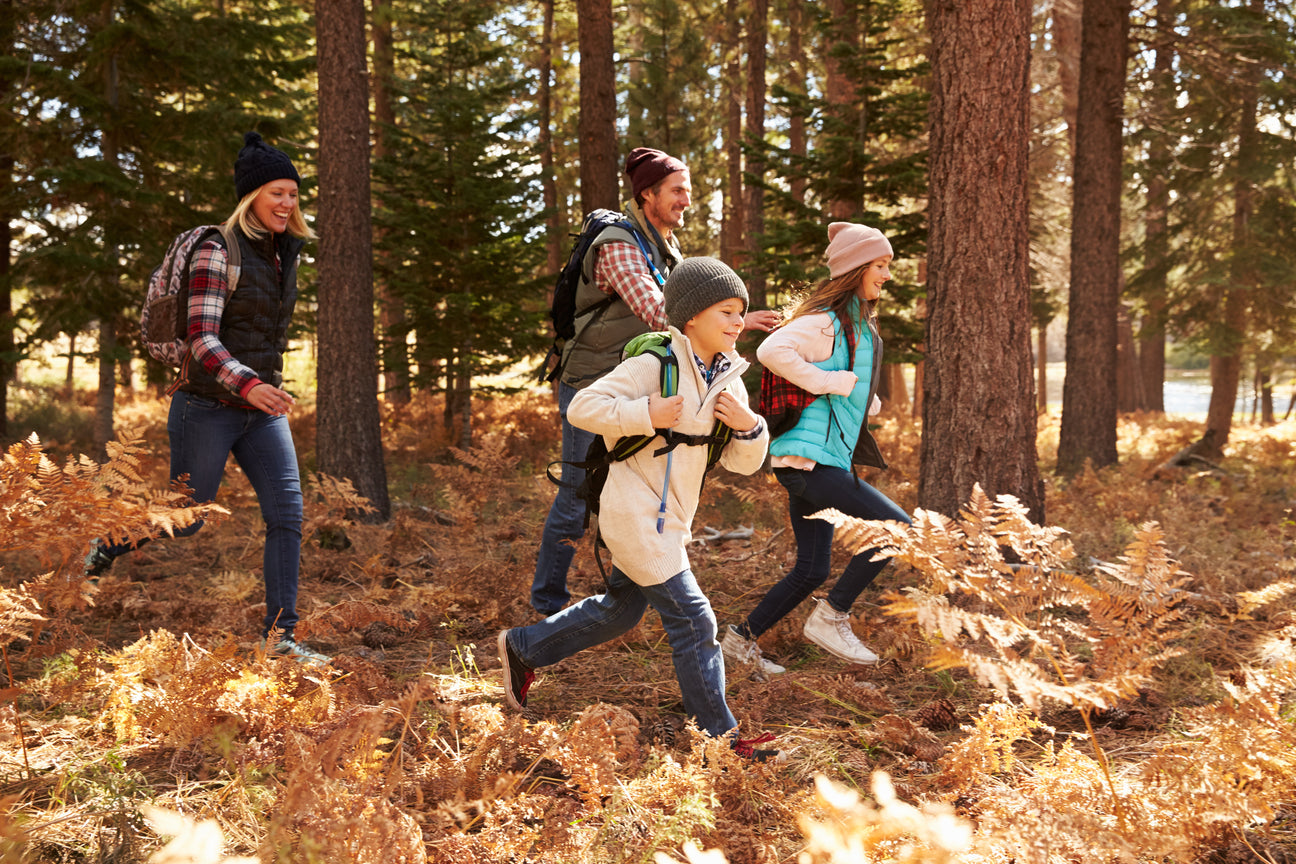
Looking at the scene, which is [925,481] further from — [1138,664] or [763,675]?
[1138,664]

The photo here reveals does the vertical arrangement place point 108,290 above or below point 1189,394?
above

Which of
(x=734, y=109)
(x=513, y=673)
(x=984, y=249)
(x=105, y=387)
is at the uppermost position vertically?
(x=734, y=109)

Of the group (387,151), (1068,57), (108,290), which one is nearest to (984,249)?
(108,290)

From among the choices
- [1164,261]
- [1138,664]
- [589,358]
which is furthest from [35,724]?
[1164,261]

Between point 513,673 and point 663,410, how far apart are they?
4.67ft

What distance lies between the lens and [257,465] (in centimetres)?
421

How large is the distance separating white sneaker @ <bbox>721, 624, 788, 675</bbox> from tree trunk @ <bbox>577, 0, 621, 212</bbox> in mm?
5898

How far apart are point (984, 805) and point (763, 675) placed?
1.77m

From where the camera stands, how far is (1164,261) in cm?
1477

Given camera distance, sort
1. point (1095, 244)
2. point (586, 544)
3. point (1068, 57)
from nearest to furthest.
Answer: point (586, 544) < point (1095, 244) < point (1068, 57)

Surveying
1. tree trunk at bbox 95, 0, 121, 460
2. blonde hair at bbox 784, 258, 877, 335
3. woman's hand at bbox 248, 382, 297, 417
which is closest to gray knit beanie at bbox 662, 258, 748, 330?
blonde hair at bbox 784, 258, 877, 335

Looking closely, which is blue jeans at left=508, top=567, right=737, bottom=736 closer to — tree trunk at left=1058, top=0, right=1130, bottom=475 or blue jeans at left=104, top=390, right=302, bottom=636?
blue jeans at left=104, top=390, right=302, bottom=636

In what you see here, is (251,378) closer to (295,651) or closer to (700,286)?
(295,651)

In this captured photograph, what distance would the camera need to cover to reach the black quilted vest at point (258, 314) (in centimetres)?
407
